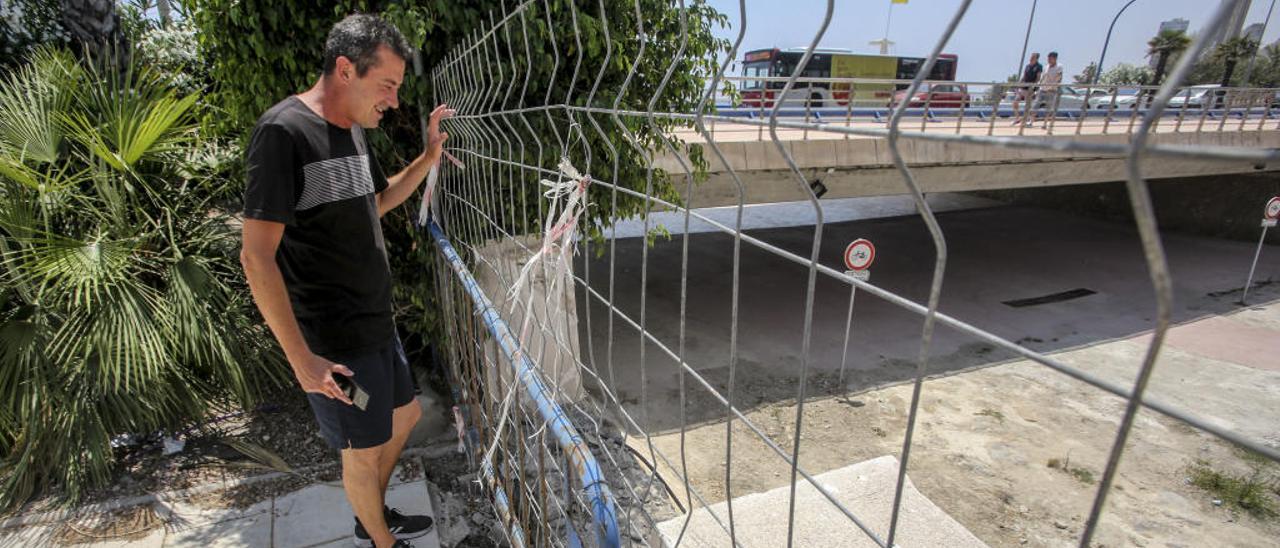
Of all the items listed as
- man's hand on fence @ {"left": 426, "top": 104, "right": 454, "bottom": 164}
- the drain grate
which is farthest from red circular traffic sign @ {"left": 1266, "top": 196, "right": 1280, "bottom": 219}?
man's hand on fence @ {"left": 426, "top": 104, "right": 454, "bottom": 164}

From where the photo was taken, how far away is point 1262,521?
4.38m

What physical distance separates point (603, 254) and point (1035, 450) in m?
4.12

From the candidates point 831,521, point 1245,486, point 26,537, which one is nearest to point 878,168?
point 1245,486

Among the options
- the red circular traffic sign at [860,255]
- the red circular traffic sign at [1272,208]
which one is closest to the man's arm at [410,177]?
the red circular traffic sign at [860,255]

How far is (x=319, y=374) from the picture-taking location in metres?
1.85

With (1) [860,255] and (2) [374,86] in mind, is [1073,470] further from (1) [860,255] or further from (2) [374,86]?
(2) [374,86]

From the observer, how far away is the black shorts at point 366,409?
2074 millimetres

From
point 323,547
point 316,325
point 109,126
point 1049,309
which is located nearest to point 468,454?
point 323,547

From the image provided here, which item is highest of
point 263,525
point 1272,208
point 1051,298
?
point 1272,208

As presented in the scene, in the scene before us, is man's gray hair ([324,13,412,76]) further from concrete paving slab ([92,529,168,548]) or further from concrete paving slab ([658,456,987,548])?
concrete paving slab ([92,529,168,548])

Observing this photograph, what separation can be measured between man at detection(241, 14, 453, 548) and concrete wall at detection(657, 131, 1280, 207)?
3.38 meters

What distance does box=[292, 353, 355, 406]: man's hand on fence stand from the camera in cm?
182

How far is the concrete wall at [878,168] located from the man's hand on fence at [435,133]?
9.49ft

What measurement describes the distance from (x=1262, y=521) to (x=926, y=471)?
232cm
